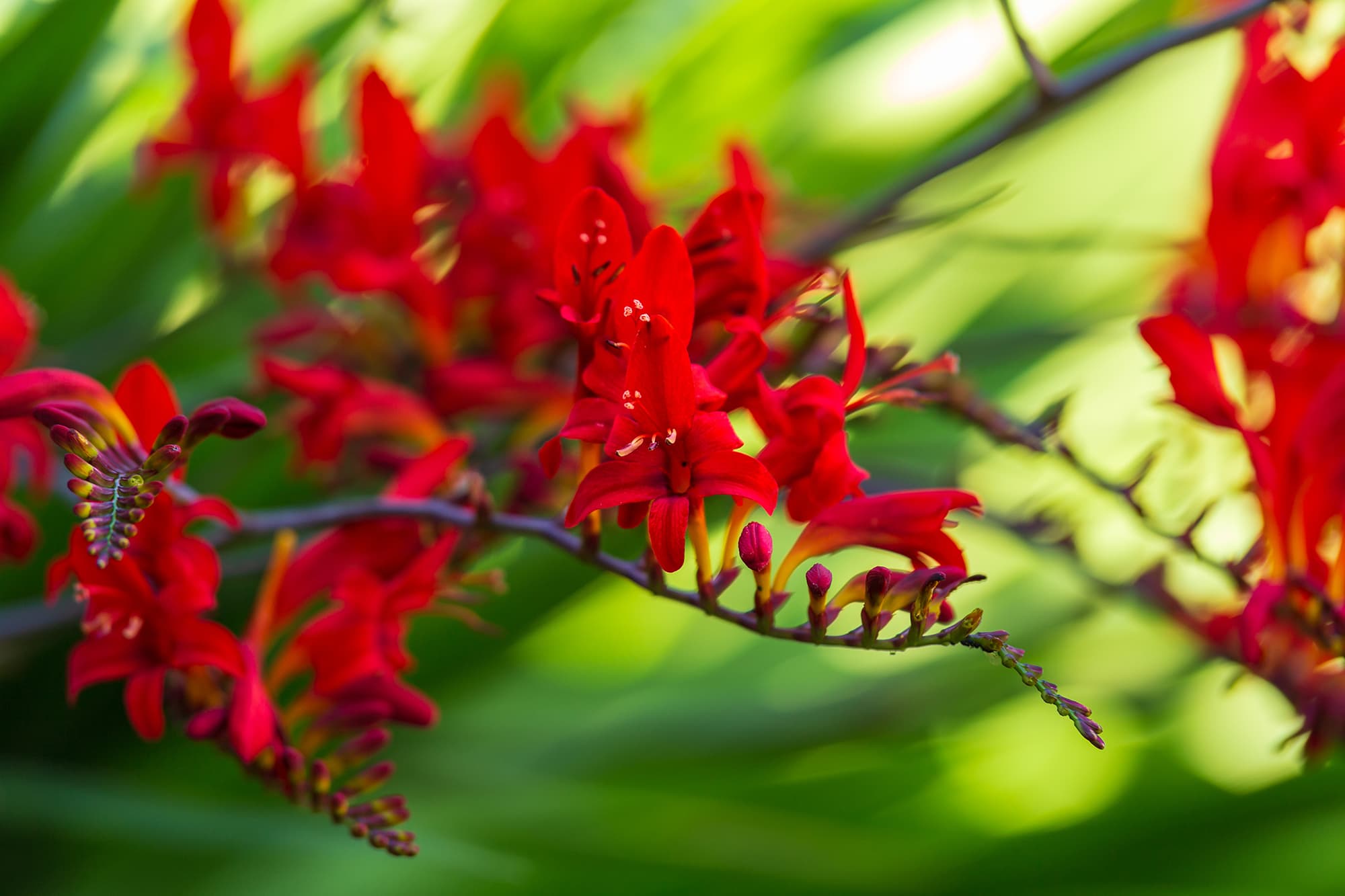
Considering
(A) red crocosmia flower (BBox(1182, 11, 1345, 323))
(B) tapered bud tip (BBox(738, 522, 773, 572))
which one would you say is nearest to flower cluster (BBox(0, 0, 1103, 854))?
(B) tapered bud tip (BBox(738, 522, 773, 572))

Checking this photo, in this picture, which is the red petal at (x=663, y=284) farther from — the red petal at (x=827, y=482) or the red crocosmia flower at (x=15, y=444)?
the red crocosmia flower at (x=15, y=444)

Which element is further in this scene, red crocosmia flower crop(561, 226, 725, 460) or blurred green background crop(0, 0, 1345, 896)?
blurred green background crop(0, 0, 1345, 896)

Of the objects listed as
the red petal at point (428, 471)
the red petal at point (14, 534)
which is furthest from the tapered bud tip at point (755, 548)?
the red petal at point (14, 534)

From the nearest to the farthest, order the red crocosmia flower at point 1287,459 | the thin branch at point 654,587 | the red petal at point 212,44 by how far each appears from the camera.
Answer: the thin branch at point 654,587
the red crocosmia flower at point 1287,459
the red petal at point 212,44

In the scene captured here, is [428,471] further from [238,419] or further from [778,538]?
[778,538]

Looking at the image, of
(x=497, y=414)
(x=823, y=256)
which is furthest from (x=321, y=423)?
(x=823, y=256)

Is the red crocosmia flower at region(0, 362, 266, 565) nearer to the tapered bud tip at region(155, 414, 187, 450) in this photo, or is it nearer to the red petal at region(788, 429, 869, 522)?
the tapered bud tip at region(155, 414, 187, 450)
